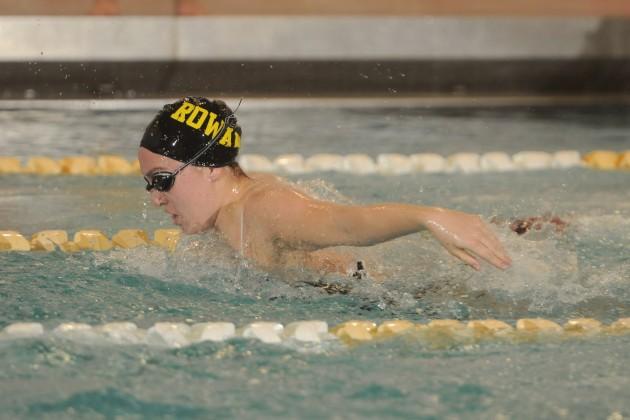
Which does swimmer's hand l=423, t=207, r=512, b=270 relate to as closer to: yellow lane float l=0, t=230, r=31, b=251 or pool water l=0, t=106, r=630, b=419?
pool water l=0, t=106, r=630, b=419

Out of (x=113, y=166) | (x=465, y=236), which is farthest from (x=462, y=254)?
(x=113, y=166)

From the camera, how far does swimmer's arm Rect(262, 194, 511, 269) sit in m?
2.25

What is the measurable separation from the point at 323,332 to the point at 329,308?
0.24 m

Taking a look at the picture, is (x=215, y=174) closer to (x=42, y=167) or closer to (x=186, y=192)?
(x=186, y=192)

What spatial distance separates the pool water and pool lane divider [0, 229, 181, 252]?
0.32 feet

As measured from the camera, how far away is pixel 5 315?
2637mm

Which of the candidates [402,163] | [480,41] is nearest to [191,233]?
[402,163]

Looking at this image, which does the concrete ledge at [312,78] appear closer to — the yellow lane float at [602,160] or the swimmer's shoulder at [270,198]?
the yellow lane float at [602,160]

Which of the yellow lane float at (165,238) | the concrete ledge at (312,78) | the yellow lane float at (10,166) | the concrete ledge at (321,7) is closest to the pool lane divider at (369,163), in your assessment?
the yellow lane float at (10,166)

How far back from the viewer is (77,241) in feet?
11.0

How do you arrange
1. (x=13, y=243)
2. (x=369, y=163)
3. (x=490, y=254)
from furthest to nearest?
(x=369, y=163) → (x=13, y=243) → (x=490, y=254)

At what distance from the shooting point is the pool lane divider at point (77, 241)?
333cm

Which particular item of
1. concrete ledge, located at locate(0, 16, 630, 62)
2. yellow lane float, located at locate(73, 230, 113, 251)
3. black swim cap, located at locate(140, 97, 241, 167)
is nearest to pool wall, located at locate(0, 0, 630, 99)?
concrete ledge, located at locate(0, 16, 630, 62)

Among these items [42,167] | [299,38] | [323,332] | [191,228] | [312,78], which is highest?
[299,38]
